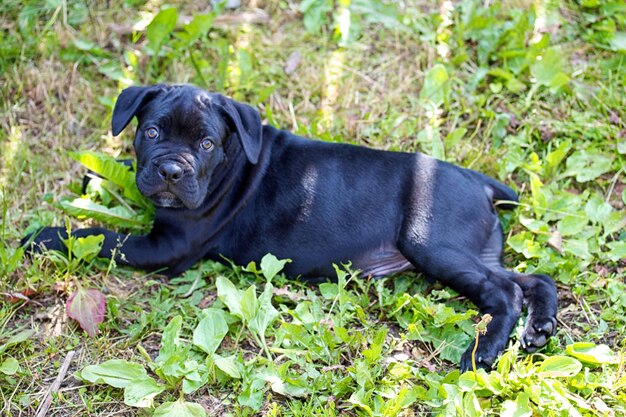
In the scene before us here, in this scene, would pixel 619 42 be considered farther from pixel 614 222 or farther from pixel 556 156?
pixel 614 222

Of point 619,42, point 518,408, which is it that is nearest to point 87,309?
point 518,408

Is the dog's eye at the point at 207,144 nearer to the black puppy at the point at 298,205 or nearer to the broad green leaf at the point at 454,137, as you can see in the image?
the black puppy at the point at 298,205

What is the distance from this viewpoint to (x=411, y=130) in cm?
712

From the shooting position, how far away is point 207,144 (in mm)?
5723

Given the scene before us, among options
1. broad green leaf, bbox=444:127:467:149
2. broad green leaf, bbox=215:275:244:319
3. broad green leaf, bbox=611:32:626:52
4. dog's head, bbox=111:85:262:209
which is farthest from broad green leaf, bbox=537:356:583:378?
broad green leaf, bbox=611:32:626:52

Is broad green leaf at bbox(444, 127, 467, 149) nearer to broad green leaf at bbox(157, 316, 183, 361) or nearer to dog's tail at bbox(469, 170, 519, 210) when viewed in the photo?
dog's tail at bbox(469, 170, 519, 210)

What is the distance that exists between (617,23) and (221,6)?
377cm

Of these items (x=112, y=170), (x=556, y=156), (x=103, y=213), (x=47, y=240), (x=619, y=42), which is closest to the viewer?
(x=47, y=240)

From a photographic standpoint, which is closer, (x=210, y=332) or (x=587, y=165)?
(x=210, y=332)

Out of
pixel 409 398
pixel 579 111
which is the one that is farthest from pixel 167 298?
pixel 579 111

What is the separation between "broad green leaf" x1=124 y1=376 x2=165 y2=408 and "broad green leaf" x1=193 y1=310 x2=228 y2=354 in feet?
1.40

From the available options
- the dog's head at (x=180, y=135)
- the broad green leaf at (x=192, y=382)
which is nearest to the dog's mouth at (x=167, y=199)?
the dog's head at (x=180, y=135)

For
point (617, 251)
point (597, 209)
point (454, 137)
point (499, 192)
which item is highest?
point (454, 137)

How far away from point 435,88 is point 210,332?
3.31 metres
